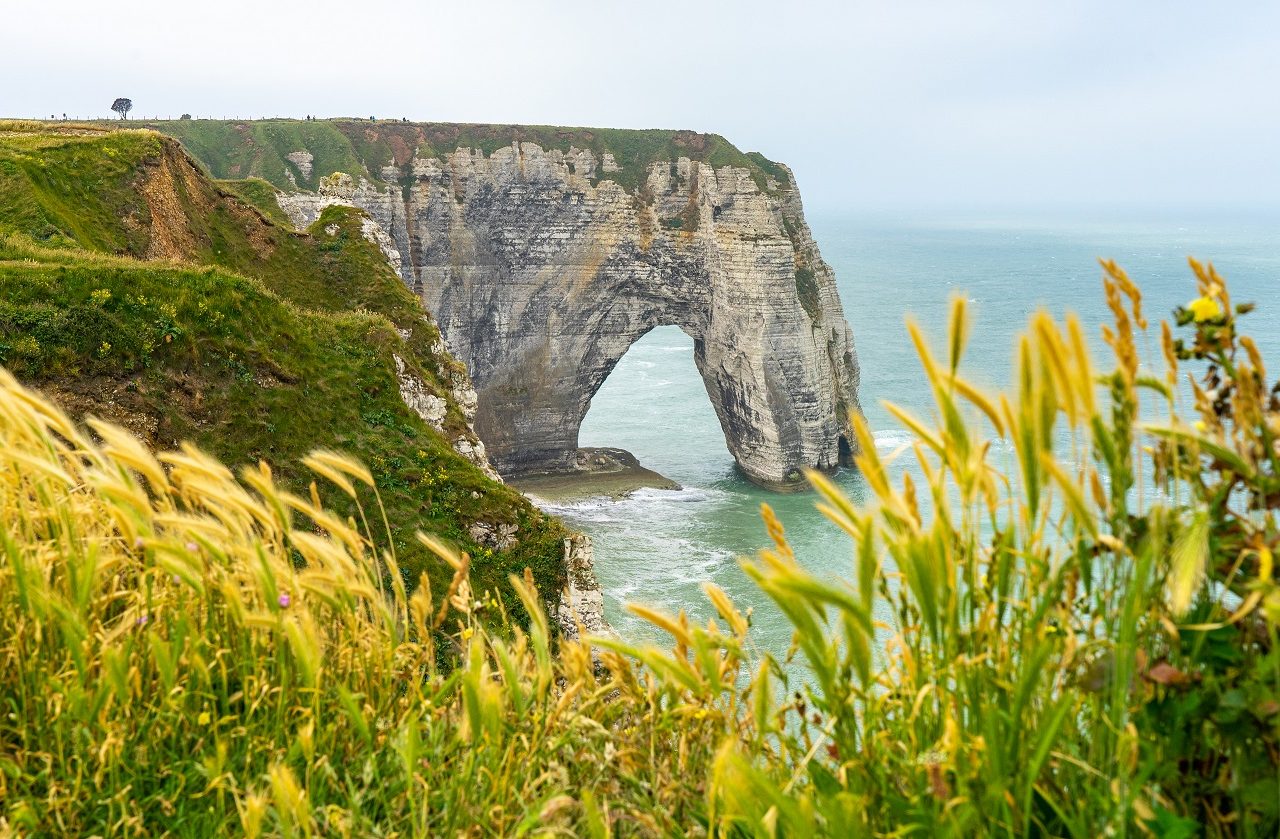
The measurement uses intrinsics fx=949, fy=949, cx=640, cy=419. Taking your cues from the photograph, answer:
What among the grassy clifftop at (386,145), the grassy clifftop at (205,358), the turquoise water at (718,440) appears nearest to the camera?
the grassy clifftop at (205,358)

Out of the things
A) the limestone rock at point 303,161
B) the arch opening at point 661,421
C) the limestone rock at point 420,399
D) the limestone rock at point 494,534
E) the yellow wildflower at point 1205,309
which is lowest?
the arch opening at point 661,421

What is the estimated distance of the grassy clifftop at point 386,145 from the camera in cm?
6438

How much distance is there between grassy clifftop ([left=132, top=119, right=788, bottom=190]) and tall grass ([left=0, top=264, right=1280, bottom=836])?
207ft

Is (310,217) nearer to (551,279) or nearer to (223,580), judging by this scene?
(551,279)

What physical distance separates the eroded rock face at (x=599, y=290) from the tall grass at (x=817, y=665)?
58.4 metres

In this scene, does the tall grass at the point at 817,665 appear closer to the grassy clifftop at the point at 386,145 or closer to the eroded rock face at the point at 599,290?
the eroded rock face at the point at 599,290

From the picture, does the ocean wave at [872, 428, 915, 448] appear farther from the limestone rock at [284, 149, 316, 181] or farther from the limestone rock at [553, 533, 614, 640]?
the limestone rock at [553, 533, 614, 640]

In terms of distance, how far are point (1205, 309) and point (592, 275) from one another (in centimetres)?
6369

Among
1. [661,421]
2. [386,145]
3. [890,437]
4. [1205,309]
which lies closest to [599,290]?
[386,145]

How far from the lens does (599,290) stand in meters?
65.1

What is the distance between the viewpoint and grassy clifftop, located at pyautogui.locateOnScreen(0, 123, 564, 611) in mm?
14734

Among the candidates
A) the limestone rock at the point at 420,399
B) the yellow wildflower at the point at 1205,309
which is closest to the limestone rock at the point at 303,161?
the limestone rock at the point at 420,399

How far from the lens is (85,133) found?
2739 centimetres

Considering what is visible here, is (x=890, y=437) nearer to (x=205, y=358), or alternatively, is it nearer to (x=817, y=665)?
(x=205, y=358)
